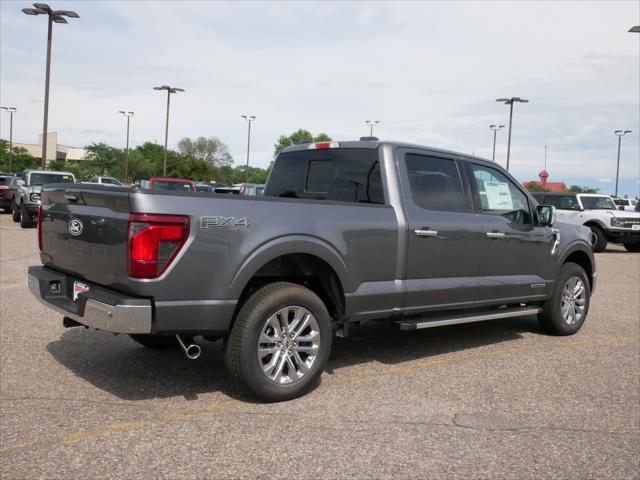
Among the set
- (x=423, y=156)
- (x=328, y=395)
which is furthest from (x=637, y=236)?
(x=328, y=395)

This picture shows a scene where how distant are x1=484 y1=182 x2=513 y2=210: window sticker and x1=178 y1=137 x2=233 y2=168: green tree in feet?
346

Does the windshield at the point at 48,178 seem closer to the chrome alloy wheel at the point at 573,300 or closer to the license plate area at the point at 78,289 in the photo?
the chrome alloy wheel at the point at 573,300

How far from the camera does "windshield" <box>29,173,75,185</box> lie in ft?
65.0

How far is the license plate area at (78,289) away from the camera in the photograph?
4.31 m

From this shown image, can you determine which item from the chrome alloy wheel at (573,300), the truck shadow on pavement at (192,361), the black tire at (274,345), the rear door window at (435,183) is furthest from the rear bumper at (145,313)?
the chrome alloy wheel at (573,300)

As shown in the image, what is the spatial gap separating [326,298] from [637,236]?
16.6 meters

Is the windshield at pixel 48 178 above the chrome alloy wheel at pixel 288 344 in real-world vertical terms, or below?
above

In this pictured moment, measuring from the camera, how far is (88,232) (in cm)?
429

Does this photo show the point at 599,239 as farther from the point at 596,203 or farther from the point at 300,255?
the point at 300,255

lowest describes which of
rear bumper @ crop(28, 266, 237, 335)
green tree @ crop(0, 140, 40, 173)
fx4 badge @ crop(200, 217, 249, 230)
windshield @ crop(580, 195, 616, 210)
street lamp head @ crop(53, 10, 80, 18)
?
rear bumper @ crop(28, 266, 237, 335)

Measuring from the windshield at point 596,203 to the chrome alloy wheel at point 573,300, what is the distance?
13.7 m

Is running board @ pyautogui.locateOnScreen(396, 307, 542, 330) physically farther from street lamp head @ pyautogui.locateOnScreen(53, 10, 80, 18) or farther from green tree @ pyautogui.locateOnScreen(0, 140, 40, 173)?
green tree @ pyautogui.locateOnScreen(0, 140, 40, 173)

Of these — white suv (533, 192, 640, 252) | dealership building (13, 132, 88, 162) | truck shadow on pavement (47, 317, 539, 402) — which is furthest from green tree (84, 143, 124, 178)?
truck shadow on pavement (47, 317, 539, 402)

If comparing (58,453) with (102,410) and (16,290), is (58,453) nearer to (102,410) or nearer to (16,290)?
(102,410)
